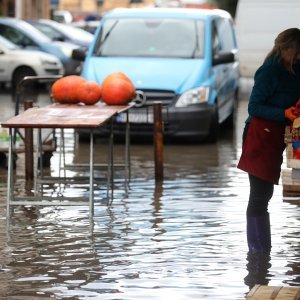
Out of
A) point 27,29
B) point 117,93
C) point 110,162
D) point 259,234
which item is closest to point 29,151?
point 110,162

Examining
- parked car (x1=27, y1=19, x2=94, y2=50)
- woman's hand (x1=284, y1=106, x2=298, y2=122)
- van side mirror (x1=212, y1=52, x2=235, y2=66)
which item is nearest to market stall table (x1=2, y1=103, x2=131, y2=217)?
woman's hand (x1=284, y1=106, x2=298, y2=122)

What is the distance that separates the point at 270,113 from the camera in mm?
8797

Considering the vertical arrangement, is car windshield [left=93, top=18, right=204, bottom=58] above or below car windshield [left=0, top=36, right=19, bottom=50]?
above

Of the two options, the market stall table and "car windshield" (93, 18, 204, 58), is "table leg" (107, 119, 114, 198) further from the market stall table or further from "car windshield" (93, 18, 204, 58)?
"car windshield" (93, 18, 204, 58)

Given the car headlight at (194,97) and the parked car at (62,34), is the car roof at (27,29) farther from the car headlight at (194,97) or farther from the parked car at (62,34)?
the car headlight at (194,97)

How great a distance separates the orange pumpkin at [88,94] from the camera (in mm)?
12250

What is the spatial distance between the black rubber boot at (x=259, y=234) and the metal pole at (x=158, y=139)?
14.4 ft

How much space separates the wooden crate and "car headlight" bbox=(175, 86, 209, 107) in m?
10.3

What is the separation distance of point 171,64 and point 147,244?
A: 8.49 meters

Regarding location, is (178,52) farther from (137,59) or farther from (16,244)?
(16,244)

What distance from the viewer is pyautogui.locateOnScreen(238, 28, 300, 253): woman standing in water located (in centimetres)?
880

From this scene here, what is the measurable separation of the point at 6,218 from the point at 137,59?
25.1 feet

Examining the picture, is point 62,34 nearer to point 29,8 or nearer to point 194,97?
point 194,97

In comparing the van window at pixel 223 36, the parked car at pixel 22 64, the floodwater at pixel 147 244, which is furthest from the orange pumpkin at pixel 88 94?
the parked car at pixel 22 64
